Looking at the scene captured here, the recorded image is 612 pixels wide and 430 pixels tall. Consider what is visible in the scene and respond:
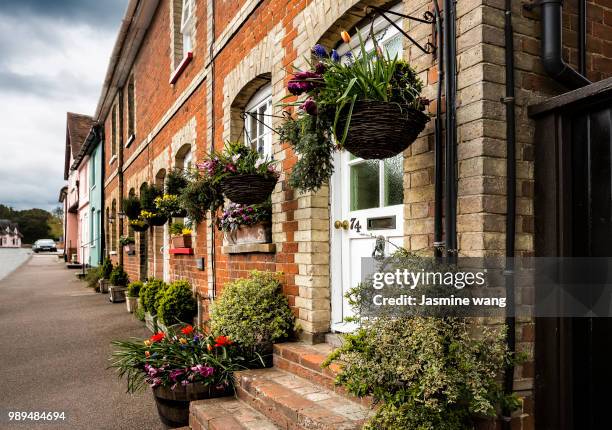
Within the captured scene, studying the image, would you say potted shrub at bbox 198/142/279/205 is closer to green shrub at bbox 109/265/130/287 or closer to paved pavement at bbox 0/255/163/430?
paved pavement at bbox 0/255/163/430

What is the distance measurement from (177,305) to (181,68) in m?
3.85

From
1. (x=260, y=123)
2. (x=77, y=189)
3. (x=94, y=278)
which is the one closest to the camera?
(x=260, y=123)

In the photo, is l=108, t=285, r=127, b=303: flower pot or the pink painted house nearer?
Result: l=108, t=285, r=127, b=303: flower pot

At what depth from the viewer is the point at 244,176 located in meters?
4.57

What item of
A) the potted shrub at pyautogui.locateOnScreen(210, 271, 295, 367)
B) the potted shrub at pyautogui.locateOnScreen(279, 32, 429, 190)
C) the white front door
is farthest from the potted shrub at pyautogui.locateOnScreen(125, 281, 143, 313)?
the potted shrub at pyautogui.locateOnScreen(279, 32, 429, 190)

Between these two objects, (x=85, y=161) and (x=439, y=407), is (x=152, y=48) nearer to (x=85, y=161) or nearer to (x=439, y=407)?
(x=439, y=407)

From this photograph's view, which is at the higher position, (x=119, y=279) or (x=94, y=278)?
(x=119, y=279)

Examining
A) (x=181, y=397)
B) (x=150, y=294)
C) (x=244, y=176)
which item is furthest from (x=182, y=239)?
(x=181, y=397)

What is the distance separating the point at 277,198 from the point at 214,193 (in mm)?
791

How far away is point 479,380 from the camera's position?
2359mm

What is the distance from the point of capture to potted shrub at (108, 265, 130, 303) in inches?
486

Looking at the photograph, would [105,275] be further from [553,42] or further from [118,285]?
[553,42]

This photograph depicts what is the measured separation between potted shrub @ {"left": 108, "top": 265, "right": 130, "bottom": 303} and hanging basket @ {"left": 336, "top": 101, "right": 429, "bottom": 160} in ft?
36.0

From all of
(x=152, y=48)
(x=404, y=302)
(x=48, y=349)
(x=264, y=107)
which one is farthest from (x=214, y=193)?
(x=152, y=48)
